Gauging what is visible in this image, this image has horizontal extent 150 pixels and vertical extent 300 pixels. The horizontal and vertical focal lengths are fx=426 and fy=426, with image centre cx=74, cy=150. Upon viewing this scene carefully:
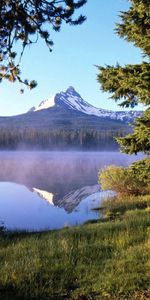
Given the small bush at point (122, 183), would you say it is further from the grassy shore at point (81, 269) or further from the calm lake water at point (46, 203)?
the grassy shore at point (81, 269)

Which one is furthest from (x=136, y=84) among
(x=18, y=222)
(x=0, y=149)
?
(x=0, y=149)

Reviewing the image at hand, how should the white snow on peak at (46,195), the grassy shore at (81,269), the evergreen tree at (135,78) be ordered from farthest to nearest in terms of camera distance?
the white snow on peak at (46,195) < the evergreen tree at (135,78) < the grassy shore at (81,269)

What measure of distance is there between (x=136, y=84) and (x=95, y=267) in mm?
9348

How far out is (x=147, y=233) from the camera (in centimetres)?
1310

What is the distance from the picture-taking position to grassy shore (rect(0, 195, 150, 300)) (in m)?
8.30

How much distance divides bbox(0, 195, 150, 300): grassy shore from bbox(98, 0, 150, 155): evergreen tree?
5.18 meters

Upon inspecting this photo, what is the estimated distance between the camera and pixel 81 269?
966 cm

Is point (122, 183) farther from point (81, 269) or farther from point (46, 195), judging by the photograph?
point (81, 269)

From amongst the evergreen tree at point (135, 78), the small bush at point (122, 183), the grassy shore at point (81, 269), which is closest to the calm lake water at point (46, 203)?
the small bush at point (122, 183)

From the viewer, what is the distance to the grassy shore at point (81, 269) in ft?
27.2

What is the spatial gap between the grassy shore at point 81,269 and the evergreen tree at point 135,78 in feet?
17.0

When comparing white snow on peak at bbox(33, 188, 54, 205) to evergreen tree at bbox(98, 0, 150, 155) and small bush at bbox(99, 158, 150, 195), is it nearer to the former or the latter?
small bush at bbox(99, 158, 150, 195)

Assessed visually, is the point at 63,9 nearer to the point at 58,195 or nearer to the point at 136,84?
the point at 136,84

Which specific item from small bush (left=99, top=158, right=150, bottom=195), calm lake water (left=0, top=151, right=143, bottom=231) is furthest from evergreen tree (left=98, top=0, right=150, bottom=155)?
small bush (left=99, top=158, right=150, bottom=195)
